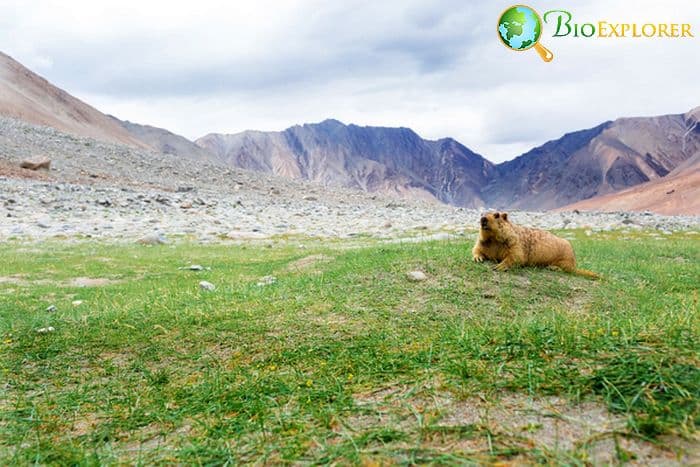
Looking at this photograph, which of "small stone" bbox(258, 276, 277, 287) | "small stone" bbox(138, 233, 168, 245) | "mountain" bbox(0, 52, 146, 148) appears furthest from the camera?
"mountain" bbox(0, 52, 146, 148)

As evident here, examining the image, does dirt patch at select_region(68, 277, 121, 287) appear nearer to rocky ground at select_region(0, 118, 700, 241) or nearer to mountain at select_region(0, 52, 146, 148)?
rocky ground at select_region(0, 118, 700, 241)

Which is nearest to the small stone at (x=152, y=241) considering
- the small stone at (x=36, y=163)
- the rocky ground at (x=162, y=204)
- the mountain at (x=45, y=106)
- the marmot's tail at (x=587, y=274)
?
the rocky ground at (x=162, y=204)

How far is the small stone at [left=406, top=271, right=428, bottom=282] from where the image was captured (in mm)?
8844

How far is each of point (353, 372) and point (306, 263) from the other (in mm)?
9299

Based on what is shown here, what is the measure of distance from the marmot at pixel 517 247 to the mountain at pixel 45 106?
338 feet

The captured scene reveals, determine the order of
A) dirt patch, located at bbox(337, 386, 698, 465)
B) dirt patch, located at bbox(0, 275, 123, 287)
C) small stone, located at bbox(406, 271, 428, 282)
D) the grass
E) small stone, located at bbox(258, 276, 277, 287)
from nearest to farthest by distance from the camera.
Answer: dirt patch, located at bbox(337, 386, 698, 465) → the grass → small stone, located at bbox(406, 271, 428, 282) → small stone, located at bbox(258, 276, 277, 287) → dirt patch, located at bbox(0, 275, 123, 287)

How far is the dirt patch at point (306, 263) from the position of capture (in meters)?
13.1

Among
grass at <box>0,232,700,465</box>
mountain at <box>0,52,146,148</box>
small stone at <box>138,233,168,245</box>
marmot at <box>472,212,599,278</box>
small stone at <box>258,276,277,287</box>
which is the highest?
mountain at <box>0,52,146,148</box>

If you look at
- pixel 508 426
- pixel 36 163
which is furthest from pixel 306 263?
pixel 36 163

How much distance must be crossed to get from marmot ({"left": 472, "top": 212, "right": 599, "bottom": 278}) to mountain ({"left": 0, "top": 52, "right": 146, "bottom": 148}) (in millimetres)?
102988

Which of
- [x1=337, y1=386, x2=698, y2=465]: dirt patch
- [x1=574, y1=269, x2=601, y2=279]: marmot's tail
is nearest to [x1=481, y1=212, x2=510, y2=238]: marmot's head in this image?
[x1=574, y1=269, x2=601, y2=279]: marmot's tail

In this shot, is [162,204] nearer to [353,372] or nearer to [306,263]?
[306,263]

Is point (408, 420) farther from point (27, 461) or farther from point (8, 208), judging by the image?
point (8, 208)

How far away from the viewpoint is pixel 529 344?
4.54 meters
